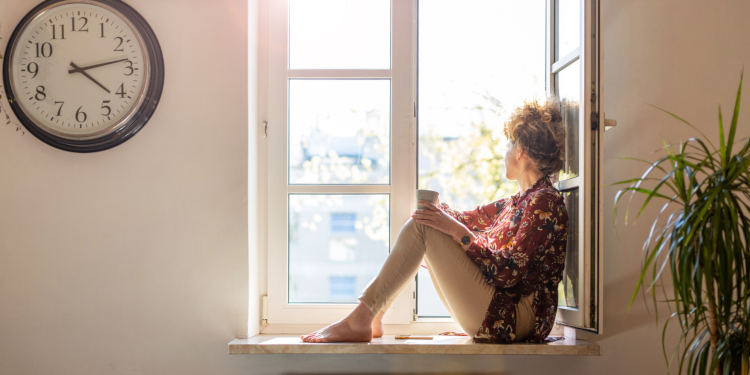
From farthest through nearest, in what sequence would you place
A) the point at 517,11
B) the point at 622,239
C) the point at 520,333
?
the point at 517,11 < the point at 622,239 < the point at 520,333

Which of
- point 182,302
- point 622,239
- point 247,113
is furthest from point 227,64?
point 622,239

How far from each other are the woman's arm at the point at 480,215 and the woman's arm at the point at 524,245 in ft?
0.82

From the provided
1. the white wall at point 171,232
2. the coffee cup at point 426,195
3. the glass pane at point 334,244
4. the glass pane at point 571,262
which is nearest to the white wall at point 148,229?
the white wall at point 171,232

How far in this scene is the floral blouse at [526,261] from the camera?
6.48 ft

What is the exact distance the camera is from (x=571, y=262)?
6.93 feet

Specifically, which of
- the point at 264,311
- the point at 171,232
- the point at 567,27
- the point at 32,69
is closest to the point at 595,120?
the point at 567,27

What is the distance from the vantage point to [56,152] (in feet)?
7.45

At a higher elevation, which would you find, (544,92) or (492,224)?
(544,92)

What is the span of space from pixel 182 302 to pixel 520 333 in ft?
3.90

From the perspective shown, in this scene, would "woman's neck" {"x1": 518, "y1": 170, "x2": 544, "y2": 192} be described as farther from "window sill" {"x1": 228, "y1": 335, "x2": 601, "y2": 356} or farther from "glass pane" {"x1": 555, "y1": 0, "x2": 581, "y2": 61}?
"window sill" {"x1": 228, "y1": 335, "x2": 601, "y2": 356}

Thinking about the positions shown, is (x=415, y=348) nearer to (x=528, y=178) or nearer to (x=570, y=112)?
(x=528, y=178)

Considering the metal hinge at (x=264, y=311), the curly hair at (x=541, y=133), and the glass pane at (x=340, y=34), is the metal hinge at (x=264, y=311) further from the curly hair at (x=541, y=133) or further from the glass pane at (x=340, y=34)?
the curly hair at (x=541, y=133)

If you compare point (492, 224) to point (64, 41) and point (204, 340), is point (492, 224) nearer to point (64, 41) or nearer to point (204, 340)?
point (204, 340)

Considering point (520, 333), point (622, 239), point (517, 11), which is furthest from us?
point (517, 11)
